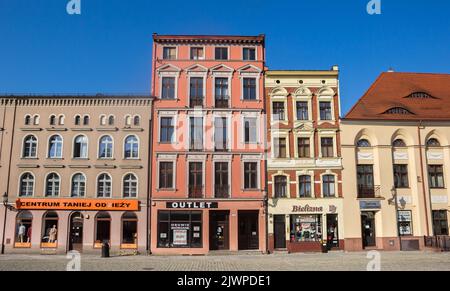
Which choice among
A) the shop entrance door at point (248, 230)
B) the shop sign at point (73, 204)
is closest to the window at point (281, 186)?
the shop entrance door at point (248, 230)

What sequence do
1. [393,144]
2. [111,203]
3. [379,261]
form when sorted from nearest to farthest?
[379,261]
[111,203]
[393,144]

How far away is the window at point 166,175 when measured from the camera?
32.5 meters

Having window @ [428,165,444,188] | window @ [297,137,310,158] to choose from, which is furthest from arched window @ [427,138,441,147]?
window @ [297,137,310,158]

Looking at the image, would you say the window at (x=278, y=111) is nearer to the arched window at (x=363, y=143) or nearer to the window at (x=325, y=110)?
the window at (x=325, y=110)

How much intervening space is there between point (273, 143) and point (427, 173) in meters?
12.2

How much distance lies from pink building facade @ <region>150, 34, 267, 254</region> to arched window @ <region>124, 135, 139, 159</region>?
149 centimetres

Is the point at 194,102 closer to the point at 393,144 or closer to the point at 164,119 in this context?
the point at 164,119

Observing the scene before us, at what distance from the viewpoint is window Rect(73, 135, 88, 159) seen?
3272 centimetres

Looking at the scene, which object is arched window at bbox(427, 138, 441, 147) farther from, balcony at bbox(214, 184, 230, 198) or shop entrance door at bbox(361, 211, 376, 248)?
balcony at bbox(214, 184, 230, 198)

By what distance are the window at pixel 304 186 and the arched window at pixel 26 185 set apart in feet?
67.2

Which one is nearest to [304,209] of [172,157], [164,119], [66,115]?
[172,157]

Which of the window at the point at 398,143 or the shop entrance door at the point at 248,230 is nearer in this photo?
the shop entrance door at the point at 248,230

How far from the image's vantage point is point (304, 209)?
3225cm

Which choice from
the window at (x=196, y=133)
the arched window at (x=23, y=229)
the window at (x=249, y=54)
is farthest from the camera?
the window at (x=249, y=54)
